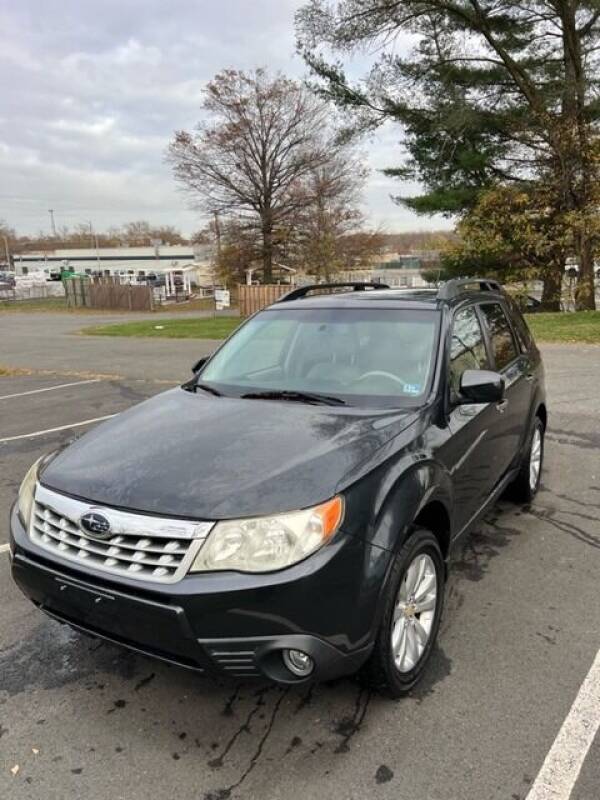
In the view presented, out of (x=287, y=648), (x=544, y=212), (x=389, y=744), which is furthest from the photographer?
(x=544, y=212)

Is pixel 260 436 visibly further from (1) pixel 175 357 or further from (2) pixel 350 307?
(1) pixel 175 357

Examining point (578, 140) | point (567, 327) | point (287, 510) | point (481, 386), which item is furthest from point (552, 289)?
point (287, 510)

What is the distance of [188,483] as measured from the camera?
7.58ft

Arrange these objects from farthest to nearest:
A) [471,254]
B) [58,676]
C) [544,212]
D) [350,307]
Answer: [471,254], [544,212], [350,307], [58,676]

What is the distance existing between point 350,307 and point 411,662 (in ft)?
6.87

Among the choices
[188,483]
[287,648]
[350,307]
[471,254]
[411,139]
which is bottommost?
[287,648]

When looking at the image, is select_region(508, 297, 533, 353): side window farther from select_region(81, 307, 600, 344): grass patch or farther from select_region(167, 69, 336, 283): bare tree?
select_region(167, 69, 336, 283): bare tree

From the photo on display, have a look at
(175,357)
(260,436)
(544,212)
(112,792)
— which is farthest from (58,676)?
(544,212)

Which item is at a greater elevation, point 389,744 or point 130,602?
point 130,602

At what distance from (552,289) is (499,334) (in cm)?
2063

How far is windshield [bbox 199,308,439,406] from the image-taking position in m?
3.21

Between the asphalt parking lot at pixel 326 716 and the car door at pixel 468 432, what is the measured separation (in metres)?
0.55

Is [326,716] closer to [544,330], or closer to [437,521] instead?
[437,521]

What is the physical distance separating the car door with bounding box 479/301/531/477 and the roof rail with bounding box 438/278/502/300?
0.52ft
